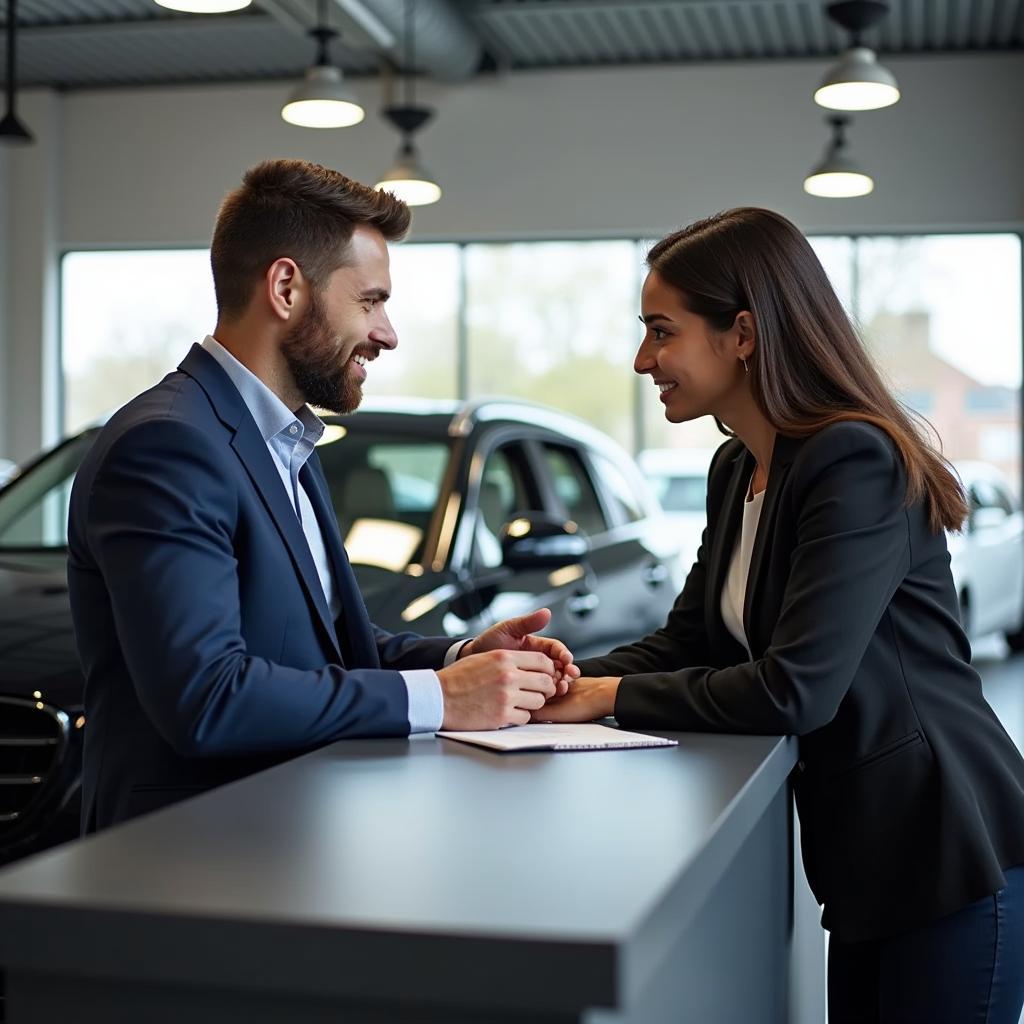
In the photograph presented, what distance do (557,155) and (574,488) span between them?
7361mm

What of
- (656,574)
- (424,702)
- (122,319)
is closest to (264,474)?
(424,702)

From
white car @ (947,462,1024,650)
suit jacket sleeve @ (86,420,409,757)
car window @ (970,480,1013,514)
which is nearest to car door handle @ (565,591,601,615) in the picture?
suit jacket sleeve @ (86,420,409,757)

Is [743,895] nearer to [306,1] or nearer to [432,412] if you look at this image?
[432,412]

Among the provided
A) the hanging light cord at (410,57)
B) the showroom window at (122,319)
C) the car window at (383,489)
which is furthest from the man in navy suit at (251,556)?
the showroom window at (122,319)

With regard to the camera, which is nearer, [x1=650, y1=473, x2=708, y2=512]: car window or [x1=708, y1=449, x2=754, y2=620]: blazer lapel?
[x1=708, y1=449, x2=754, y2=620]: blazer lapel

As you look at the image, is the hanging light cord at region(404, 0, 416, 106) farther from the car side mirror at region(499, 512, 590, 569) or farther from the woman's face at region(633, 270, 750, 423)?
the woman's face at region(633, 270, 750, 423)

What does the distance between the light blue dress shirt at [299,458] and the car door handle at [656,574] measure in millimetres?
2982

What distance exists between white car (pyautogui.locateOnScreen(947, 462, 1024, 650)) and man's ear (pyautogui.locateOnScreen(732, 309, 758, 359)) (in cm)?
633

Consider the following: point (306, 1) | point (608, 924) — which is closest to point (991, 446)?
point (306, 1)

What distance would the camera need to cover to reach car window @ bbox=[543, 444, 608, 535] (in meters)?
5.07

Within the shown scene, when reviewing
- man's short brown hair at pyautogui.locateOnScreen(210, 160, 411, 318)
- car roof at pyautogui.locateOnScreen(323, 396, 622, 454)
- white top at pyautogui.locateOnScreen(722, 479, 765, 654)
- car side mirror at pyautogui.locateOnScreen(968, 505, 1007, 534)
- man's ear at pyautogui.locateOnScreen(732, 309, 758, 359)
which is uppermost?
man's short brown hair at pyautogui.locateOnScreen(210, 160, 411, 318)

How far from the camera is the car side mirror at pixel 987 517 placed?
897cm

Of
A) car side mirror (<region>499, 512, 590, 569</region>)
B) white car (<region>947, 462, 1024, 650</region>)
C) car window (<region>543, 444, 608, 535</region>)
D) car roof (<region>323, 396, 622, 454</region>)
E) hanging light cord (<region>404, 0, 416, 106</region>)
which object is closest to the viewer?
car side mirror (<region>499, 512, 590, 569</region>)

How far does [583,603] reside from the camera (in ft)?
14.9
